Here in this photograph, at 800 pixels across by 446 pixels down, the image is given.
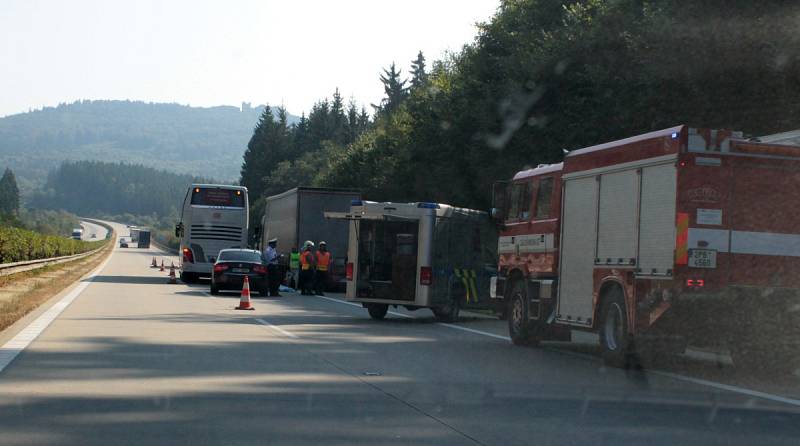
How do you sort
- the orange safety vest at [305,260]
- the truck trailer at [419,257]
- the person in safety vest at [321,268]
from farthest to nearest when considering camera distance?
the person in safety vest at [321,268]
the orange safety vest at [305,260]
the truck trailer at [419,257]

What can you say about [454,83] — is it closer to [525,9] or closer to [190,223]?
[525,9]

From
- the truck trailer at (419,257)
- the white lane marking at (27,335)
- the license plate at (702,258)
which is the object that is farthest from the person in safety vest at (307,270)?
the license plate at (702,258)

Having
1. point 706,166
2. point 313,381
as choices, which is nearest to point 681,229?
point 706,166

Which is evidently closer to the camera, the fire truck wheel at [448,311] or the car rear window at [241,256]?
the fire truck wheel at [448,311]

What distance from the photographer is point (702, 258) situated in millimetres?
13516

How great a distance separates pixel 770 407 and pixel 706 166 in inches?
139

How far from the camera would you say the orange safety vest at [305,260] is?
3647cm

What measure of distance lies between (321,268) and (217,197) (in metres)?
9.49

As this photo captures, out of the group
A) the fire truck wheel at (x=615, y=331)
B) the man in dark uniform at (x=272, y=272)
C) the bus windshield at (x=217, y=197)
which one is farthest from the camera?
the bus windshield at (x=217, y=197)

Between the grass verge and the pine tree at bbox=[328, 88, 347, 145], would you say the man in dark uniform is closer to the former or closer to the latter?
the grass verge

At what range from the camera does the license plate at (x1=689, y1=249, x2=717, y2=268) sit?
13.5 m

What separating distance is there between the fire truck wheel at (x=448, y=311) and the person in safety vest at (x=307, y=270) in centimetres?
1252

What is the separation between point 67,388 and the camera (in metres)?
11.0

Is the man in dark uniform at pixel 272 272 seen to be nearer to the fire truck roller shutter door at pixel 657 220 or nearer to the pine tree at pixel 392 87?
the fire truck roller shutter door at pixel 657 220
